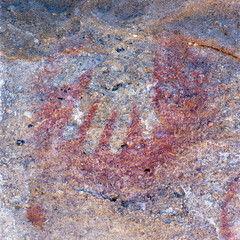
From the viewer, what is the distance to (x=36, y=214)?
1.68m

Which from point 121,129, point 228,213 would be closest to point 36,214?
point 121,129

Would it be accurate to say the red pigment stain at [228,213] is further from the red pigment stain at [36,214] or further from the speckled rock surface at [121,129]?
the red pigment stain at [36,214]

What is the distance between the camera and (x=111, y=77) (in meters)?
1.94

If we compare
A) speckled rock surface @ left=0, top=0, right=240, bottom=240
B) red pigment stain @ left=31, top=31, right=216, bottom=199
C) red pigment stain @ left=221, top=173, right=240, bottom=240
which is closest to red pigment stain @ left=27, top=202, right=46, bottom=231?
speckled rock surface @ left=0, top=0, right=240, bottom=240

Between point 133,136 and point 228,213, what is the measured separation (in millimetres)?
804

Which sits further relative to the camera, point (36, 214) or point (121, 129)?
point (121, 129)

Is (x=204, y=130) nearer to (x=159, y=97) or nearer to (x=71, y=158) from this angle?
(x=159, y=97)

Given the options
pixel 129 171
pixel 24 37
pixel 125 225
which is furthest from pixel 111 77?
pixel 125 225

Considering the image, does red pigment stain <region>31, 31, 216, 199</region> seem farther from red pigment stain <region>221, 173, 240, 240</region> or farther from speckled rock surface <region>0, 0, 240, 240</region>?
red pigment stain <region>221, 173, 240, 240</region>

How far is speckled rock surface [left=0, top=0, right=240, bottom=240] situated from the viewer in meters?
1.65

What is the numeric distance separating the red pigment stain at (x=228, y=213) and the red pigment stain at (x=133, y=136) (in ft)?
1.24

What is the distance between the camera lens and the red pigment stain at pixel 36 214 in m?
1.67

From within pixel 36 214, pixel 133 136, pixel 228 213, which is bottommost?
pixel 36 214

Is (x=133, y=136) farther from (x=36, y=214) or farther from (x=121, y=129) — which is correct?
(x=36, y=214)
